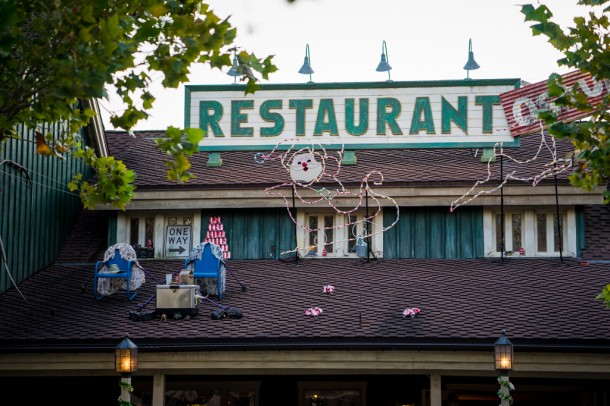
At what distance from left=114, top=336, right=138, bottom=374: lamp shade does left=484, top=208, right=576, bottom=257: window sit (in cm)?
831


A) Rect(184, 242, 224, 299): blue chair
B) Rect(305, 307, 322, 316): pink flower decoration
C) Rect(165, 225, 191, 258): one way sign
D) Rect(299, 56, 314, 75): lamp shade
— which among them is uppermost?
Rect(299, 56, 314, 75): lamp shade

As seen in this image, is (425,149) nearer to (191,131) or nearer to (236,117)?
(236,117)

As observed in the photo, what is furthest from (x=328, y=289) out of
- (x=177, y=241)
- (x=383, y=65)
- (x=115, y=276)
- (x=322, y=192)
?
(x=383, y=65)

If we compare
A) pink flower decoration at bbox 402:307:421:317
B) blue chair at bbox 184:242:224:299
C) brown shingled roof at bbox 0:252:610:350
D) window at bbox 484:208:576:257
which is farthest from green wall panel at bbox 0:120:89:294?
window at bbox 484:208:576:257

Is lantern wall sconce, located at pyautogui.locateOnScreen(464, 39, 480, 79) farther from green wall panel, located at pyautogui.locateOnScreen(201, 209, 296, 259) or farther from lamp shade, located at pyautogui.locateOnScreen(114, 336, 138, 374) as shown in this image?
lamp shade, located at pyautogui.locateOnScreen(114, 336, 138, 374)

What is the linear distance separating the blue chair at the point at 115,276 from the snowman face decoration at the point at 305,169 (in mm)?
3865

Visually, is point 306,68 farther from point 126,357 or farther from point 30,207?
point 126,357

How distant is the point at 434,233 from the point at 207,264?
191 inches

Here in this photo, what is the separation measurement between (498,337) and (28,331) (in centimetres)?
805

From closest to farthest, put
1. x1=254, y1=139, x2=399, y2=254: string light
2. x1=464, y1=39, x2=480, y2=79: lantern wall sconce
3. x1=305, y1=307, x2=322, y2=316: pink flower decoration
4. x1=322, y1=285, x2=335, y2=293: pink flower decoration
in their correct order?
x1=305, y1=307, x2=322, y2=316: pink flower decoration → x1=322, y1=285, x2=335, y2=293: pink flower decoration → x1=254, y1=139, x2=399, y2=254: string light → x1=464, y1=39, x2=480, y2=79: lantern wall sconce

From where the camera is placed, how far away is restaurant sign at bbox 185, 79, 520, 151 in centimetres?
2327

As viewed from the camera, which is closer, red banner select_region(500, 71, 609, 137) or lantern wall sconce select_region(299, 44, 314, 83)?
red banner select_region(500, 71, 609, 137)

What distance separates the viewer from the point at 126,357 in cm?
1738

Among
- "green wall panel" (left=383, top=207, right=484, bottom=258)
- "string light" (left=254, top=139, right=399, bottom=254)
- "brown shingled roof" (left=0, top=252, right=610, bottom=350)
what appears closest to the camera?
"brown shingled roof" (left=0, top=252, right=610, bottom=350)
